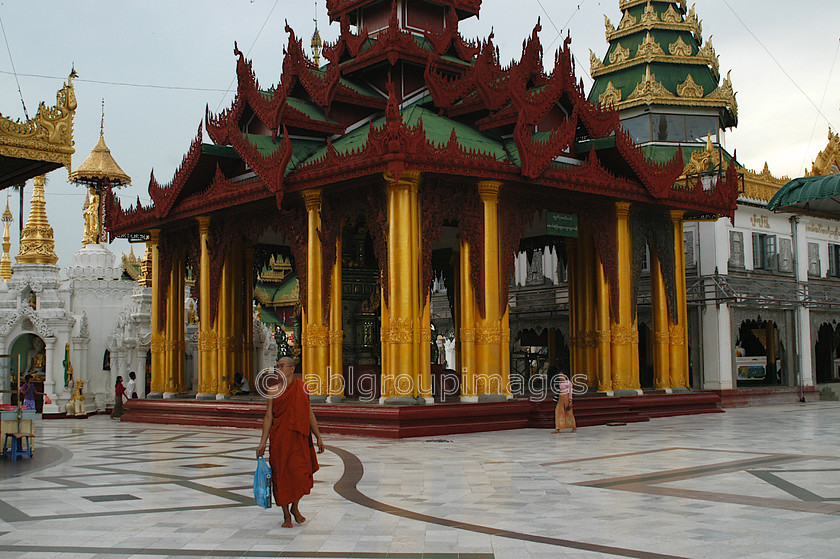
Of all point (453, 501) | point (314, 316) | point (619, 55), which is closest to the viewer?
point (453, 501)

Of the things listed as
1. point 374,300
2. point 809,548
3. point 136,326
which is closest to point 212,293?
point 374,300

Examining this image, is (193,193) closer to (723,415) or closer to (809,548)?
(723,415)

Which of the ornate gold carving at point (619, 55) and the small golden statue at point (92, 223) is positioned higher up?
the ornate gold carving at point (619, 55)

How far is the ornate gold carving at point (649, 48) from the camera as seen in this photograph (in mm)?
33812

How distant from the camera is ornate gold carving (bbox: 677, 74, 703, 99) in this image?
109 ft

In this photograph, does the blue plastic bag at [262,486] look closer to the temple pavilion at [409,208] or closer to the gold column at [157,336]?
the temple pavilion at [409,208]

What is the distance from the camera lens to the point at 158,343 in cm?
2442

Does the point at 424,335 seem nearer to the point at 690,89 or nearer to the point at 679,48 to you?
the point at 690,89

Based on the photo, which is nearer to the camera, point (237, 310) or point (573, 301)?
point (573, 301)

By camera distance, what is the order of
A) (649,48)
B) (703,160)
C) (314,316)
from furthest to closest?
1. (649,48)
2. (703,160)
3. (314,316)

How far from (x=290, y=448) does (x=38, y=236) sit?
24.1 meters

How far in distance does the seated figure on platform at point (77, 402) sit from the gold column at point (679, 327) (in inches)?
630

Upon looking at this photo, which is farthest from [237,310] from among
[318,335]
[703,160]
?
[703,160]

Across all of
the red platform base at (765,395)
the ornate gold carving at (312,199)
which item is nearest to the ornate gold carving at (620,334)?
the red platform base at (765,395)
